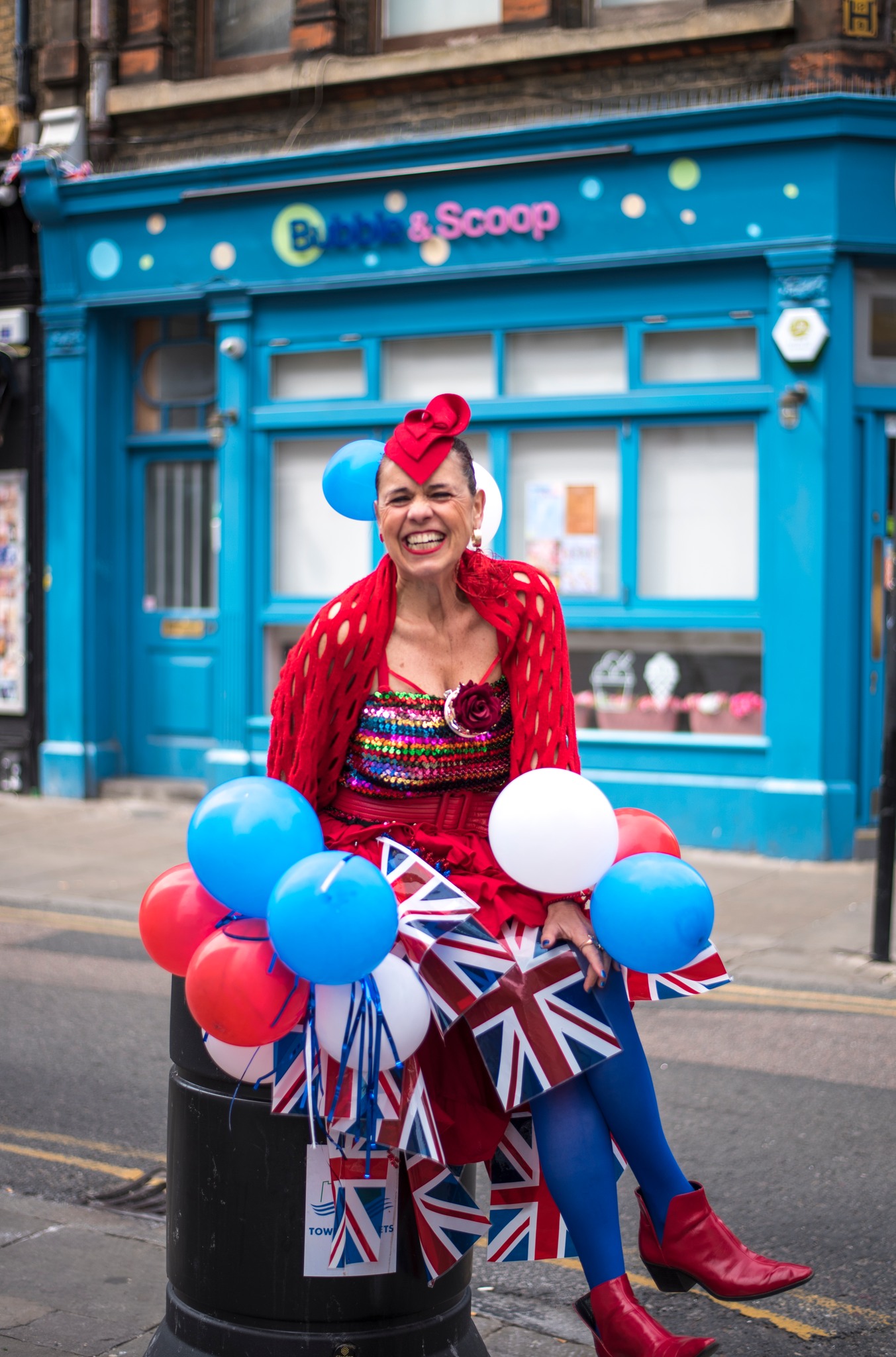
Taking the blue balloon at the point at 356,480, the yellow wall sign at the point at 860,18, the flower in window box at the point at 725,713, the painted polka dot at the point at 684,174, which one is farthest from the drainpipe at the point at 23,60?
the blue balloon at the point at 356,480

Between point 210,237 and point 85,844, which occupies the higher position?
point 210,237

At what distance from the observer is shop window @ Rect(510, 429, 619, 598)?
1022 cm

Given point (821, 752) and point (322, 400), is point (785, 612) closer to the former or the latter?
point (821, 752)

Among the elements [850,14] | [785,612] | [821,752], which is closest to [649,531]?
[785,612]

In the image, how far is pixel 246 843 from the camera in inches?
108

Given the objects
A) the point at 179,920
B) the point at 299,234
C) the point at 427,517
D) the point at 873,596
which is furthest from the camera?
the point at 299,234

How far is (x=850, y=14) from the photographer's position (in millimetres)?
9305

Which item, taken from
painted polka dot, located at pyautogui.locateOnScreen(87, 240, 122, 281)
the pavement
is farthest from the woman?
painted polka dot, located at pyautogui.locateOnScreen(87, 240, 122, 281)

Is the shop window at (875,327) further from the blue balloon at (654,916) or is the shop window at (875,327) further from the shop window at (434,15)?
the blue balloon at (654,916)

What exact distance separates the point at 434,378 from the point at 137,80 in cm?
355

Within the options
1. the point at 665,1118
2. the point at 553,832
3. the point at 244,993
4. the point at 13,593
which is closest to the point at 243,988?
the point at 244,993

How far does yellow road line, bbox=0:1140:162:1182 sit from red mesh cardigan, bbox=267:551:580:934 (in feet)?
6.39

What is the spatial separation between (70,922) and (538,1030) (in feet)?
18.4

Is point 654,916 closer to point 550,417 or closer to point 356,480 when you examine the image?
point 356,480
